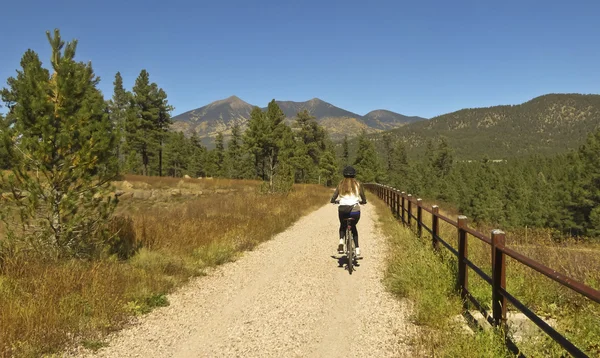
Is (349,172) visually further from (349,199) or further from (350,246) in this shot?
(350,246)

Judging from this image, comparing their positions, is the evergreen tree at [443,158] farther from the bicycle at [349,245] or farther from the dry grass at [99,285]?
the dry grass at [99,285]

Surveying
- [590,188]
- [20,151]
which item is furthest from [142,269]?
[590,188]

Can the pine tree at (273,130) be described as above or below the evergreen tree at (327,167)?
above

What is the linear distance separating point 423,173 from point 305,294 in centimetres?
11125

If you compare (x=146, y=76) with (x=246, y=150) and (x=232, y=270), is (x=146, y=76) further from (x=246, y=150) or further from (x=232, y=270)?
(x=232, y=270)

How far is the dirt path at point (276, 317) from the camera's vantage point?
456cm

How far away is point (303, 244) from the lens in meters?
11.5

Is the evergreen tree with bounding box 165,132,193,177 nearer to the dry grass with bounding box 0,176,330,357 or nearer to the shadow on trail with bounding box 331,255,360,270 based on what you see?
the dry grass with bounding box 0,176,330,357

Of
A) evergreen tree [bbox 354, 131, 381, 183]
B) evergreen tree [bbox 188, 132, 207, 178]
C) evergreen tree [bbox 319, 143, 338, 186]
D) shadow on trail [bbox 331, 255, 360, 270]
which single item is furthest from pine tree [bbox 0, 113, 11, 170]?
evergreen tree [bbox 188, 132, 207, 178]

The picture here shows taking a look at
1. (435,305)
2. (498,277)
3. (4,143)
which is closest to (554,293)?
(498,277)

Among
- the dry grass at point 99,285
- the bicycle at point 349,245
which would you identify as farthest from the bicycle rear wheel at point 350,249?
the dry grass at point 99,285

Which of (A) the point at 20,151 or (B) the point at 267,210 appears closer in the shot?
(A) the point at 20,151

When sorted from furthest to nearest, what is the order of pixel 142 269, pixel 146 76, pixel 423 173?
pixel 423 173 < pixel 146 76 < pixel 142 269

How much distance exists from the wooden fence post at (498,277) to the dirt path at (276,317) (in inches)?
44.2
